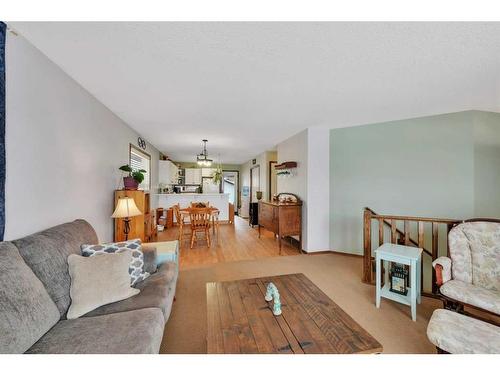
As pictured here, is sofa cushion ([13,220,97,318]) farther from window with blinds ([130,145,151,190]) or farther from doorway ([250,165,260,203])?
doorway ([250,165,260,203])

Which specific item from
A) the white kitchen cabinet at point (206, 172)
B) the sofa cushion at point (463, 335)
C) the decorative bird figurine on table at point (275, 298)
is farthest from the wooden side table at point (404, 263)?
the white kitchen cabinet at point (206, 172)

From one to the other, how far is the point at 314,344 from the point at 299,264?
2345 mm

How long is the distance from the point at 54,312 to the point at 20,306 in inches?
9.4

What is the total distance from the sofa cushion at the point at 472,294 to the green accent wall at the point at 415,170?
1.69 m

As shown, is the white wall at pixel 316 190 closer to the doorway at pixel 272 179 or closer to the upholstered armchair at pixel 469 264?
the upholstered armchair at pixel 469 264

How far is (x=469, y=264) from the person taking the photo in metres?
1.91

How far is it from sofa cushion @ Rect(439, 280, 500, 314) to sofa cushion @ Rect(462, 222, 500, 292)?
0.42ft

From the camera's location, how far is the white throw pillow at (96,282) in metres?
1.36

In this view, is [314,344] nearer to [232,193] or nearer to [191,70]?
[191,70]

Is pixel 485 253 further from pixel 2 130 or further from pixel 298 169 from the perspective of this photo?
pixel 2 130

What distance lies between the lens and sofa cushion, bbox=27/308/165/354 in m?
1.04

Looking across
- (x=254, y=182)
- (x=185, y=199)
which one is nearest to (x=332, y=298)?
(x=185, y=199)

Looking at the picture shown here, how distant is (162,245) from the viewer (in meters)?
2.46

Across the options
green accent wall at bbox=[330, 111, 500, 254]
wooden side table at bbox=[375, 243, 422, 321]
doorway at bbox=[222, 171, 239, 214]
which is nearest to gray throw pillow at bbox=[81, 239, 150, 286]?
wooden side table at bbox=[375, 243, 422, 321]
